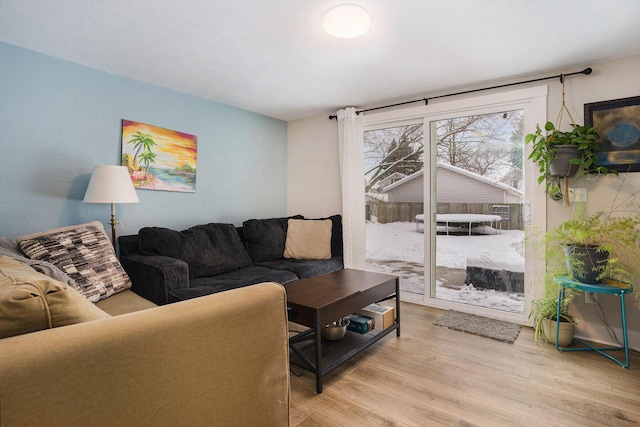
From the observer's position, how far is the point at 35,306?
0.75 m

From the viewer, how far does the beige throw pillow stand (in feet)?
11.8

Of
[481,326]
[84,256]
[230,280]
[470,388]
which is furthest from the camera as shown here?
[481,326]

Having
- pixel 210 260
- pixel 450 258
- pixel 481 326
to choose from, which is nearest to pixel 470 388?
pixel 481 326

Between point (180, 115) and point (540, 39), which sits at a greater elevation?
point (540, 39)

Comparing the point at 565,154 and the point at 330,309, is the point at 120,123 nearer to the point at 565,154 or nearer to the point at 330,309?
the point at 330,309

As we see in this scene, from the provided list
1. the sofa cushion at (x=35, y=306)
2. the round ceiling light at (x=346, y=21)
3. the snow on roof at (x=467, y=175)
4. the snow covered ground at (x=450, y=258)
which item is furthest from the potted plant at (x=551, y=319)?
the sofa cushion at (x=35, y=306)

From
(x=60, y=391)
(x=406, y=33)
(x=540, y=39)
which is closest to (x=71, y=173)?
(x=60, y=391)

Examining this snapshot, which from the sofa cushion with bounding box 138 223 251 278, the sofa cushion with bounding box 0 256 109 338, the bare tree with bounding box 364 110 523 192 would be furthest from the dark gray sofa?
the sofa cushion with bounding box 0 256 109 338

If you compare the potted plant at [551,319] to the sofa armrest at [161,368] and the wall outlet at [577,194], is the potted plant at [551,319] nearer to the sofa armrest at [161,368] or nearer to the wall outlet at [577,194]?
the wall outlet at [577,194]

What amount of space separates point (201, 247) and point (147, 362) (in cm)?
222

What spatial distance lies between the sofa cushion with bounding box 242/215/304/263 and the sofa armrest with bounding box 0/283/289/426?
238 cm

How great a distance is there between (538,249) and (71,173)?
3984mm

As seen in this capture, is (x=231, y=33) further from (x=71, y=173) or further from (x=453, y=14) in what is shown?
(x=71, y=173)

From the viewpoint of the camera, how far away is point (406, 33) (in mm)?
2188
